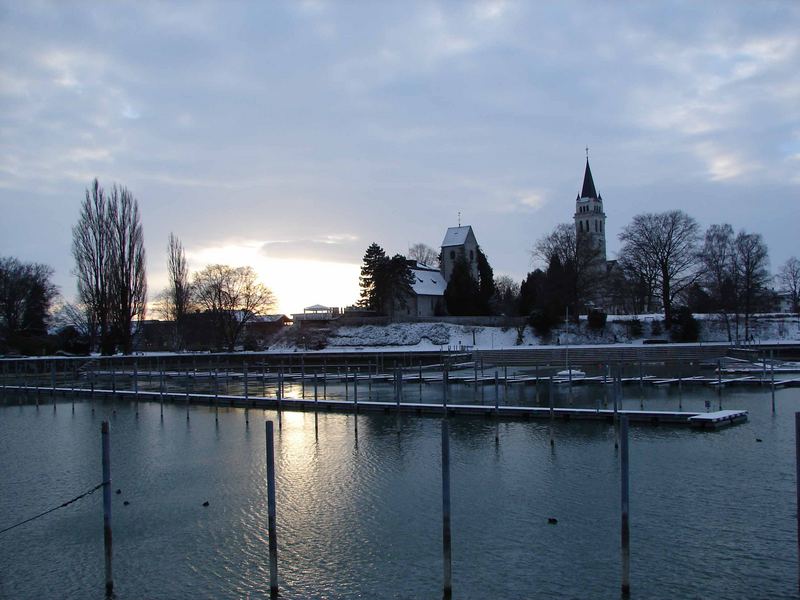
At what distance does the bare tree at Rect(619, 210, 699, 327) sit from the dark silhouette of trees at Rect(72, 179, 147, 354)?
131 feet

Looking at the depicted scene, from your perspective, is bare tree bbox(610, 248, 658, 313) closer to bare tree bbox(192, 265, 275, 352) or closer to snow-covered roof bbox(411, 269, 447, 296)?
snow-covered roof bbox(411, 269, 447, 296)

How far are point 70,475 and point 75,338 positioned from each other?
5282cm

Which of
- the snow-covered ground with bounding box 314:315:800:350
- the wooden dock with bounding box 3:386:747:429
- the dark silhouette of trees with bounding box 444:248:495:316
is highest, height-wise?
the dark silhouette of trees with bounding box 444:248:495:316

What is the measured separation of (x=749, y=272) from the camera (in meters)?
56.5

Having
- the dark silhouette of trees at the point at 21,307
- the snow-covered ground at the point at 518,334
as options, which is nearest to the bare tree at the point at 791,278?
the snow-covered ground at the point at 518,334

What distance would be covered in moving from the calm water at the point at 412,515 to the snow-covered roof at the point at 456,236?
76160 mm

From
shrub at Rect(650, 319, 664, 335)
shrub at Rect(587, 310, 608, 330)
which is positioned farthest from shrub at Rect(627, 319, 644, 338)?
shrub at Rect(587, 310, 608, 330)

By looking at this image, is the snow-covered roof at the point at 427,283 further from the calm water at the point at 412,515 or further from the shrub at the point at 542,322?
the calm water at the point at 412,515

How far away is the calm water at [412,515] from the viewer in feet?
29.9

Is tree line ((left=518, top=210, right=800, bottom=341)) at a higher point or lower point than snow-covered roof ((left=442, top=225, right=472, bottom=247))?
lower

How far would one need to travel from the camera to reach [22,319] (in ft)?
217

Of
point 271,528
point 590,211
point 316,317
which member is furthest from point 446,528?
point 590,211

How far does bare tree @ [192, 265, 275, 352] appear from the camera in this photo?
2665 inches

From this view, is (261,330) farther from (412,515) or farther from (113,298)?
(412,515)
